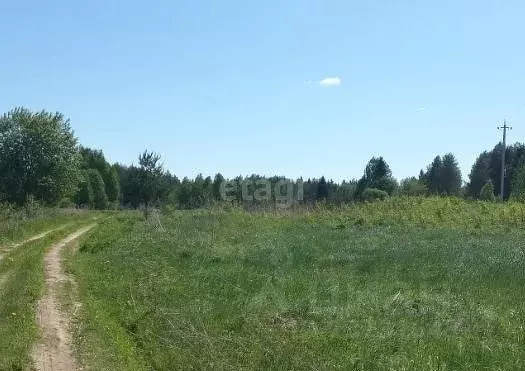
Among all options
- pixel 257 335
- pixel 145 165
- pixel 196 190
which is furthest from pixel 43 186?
pixel 257 335

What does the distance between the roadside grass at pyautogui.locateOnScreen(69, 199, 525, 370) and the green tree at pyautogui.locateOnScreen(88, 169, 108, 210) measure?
67.1m

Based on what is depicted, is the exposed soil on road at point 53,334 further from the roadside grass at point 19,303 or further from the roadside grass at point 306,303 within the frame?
the roadside grass at point 306,303

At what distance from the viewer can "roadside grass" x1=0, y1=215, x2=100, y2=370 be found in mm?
7664

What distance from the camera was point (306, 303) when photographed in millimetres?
9891

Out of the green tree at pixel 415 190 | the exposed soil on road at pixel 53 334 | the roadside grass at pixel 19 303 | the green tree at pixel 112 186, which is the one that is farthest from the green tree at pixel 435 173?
the exposed soil on road at pixel 53 334

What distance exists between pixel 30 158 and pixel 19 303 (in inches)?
1621

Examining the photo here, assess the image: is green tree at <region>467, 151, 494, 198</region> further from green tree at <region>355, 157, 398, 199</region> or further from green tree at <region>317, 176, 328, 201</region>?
green tree at <region>317, 176, 328, 201</region>

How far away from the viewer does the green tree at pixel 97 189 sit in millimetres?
84875

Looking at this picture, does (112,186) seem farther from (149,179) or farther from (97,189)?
(149,179)

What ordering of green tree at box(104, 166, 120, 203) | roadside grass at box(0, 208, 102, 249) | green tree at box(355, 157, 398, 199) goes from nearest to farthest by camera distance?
roadside grass at box(0, 208, 102, 249), green tree at box(355, 157, 398, 199), green tree at box(104, 166, 120, 203)

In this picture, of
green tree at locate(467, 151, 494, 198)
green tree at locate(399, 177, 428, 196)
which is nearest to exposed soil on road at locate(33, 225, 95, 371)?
green tree at locate(399, 177, 428, 196)

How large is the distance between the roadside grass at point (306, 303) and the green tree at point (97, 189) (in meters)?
67.1

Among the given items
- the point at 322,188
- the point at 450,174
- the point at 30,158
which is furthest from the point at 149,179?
the point at 450,174

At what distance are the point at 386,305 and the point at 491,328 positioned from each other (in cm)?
180
